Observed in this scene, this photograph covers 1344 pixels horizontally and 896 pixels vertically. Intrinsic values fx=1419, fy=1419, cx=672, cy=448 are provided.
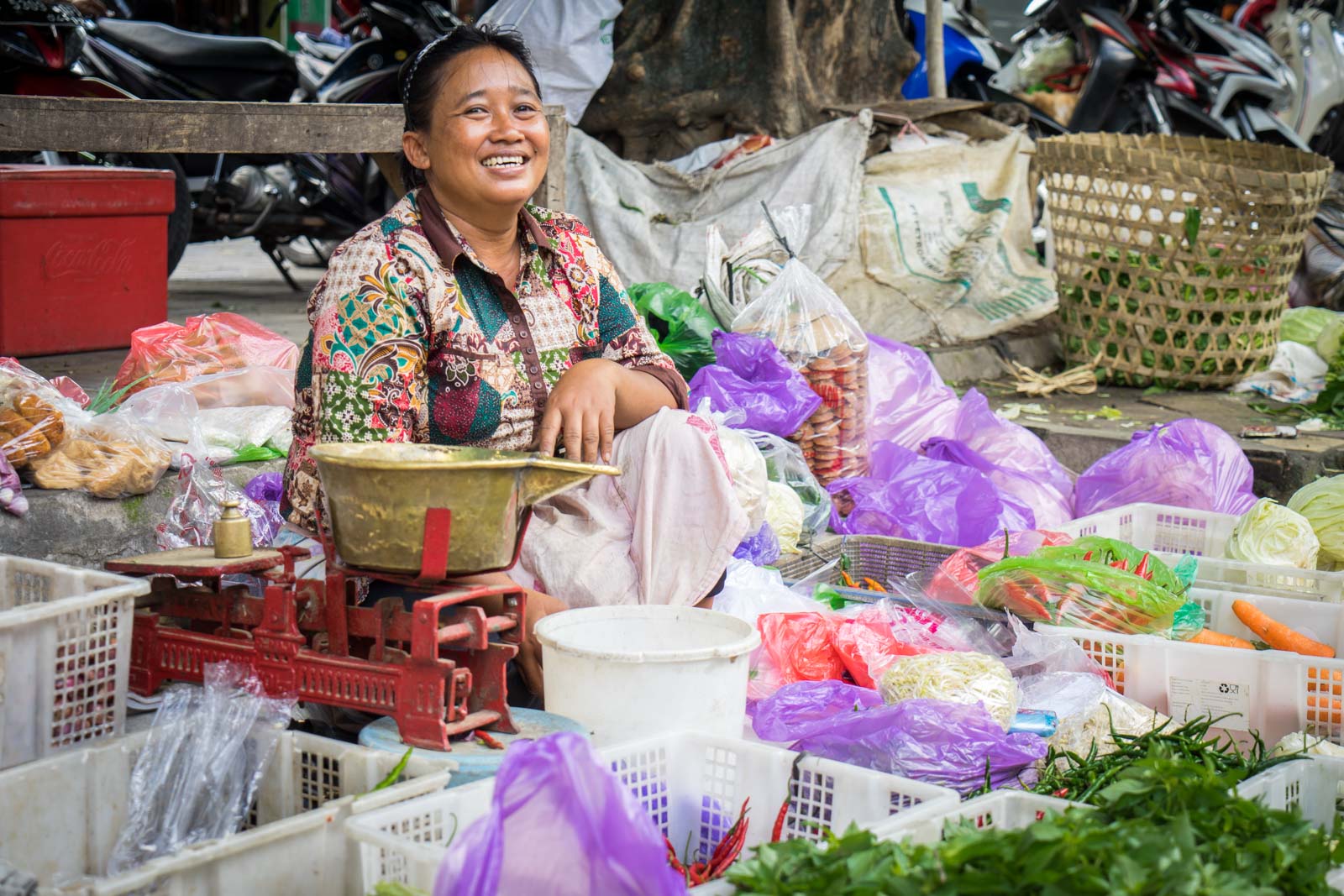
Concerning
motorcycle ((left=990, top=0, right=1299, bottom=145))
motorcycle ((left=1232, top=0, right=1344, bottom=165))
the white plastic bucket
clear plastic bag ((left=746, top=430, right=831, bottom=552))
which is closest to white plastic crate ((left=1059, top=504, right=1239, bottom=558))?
clear plastic bag ((left=746, top=430, right=831, bottom=552))

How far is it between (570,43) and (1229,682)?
12.6 feet

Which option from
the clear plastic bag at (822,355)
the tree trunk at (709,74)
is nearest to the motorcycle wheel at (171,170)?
the tree trunk at (709,74)

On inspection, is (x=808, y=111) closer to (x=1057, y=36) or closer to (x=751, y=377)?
(x=751, y=377)

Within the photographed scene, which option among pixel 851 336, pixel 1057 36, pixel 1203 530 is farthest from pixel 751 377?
pixel 1057 36

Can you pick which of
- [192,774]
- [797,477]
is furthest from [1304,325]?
[192,774]

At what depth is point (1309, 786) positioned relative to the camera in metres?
2.02

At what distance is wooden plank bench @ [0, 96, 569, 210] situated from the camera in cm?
303

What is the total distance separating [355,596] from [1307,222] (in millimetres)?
4368

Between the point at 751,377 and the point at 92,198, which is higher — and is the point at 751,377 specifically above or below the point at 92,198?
below

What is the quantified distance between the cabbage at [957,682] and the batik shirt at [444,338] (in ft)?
2.21

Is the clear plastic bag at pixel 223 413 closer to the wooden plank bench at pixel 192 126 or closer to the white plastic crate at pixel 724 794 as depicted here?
the wooden plank bench at pixel 192 126

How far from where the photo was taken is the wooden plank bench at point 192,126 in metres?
3.03

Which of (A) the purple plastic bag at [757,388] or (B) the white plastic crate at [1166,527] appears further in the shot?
(A) the purple plastic bag at [757,388]

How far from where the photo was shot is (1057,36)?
34.3 ft
